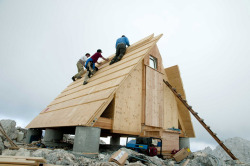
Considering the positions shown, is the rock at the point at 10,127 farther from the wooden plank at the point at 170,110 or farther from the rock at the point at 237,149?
the rock at the point at 237,149

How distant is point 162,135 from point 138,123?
0.99 m

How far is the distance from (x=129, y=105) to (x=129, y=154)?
2.41 metres

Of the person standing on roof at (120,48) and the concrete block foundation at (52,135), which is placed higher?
the person standing on roof at (120,48)

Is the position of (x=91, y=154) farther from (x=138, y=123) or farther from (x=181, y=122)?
(x=181, y=122)

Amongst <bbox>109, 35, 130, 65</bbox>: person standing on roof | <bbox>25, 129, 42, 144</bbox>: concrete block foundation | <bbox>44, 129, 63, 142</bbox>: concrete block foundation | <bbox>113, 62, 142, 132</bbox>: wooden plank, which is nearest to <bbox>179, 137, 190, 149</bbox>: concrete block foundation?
<bbox>113, 62, 142, 132</bbox>: wooden plank

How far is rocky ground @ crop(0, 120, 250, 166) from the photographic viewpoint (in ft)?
12.4

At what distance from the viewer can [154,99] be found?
7.39m

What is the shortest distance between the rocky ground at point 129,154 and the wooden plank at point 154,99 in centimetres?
171

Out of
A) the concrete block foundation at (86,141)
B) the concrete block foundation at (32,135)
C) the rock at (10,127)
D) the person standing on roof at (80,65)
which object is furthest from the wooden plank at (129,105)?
the rock at (10,127)

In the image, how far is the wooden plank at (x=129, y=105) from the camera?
6009mm

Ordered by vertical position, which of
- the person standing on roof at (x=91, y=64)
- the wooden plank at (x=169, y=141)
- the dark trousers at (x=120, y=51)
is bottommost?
the wooden plank at (x=169, y=141)

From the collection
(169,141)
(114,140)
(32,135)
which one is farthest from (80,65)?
(169,141)

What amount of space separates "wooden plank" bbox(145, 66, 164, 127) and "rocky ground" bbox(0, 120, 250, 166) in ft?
5.60

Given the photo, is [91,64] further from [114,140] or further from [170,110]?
[114,140]
